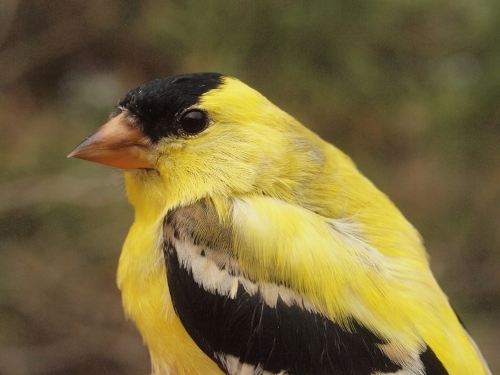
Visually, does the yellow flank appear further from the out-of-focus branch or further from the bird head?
the out-of-focus branch

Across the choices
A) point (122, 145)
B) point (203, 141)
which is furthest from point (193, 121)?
point (122, 145)

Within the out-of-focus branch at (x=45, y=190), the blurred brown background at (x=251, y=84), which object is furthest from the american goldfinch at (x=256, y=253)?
the blurred brown background at (x=251, y=84)

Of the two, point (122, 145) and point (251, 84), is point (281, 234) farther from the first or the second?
point (251, 84)

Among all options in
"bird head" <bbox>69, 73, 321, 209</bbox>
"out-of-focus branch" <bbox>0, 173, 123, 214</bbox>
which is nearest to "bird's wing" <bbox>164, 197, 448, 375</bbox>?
"bird head" <bbox>69, 73, 321, 209</bbox>

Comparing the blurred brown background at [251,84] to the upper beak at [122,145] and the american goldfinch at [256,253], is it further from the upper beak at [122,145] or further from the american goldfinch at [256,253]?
the american goldfinch at [256,253]

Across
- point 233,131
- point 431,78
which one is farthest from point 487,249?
Answer: point 233,131
